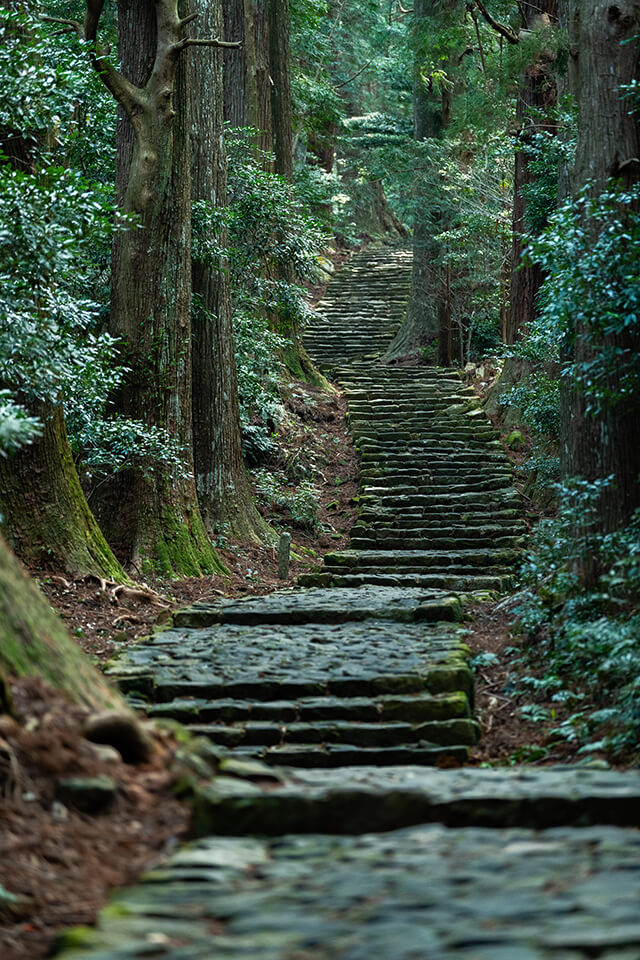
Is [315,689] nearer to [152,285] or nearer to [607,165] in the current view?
[607,165]

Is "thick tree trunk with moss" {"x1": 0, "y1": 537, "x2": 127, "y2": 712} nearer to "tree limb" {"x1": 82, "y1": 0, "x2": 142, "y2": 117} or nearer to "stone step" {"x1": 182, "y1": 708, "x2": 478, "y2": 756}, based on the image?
"stone step" {"x1": 182, "y1": 708, "x2": 478, "y2": 756}

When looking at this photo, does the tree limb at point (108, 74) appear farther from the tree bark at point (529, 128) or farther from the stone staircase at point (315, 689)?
the tree bark at point (529, 128)

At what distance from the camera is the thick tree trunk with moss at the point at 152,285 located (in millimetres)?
9930

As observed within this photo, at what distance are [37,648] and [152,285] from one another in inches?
256

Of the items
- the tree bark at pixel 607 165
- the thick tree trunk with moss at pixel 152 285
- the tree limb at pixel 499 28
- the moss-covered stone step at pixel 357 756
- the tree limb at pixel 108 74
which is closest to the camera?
the moss-covered stone step at pixel 357 756

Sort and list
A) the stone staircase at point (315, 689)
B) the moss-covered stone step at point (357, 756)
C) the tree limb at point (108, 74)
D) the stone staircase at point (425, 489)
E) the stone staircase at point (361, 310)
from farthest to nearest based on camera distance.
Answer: the stone staircase at point (361, 310) → the stone staircase at point (425, 489) → the tree limb at point (108, 74) → the stone staircase at point (315, 689) → the moss-covered stone step at point (357, 756)

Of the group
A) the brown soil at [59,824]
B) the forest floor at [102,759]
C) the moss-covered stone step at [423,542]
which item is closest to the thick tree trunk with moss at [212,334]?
the forest floor at [102,759]

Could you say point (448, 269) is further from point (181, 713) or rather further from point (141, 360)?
point (181, 713)

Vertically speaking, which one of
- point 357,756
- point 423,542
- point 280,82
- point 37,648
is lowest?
point 357,756

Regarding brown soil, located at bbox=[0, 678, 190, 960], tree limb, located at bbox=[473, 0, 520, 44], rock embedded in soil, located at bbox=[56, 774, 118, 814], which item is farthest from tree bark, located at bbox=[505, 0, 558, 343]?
rock embedded in soil, located at bbox=[56, 774, 118, 814]

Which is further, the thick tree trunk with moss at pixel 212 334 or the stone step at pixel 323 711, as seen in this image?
the thick tree trunk with moss at pixel 212 334

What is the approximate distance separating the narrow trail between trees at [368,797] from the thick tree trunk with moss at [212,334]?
62.6 inches

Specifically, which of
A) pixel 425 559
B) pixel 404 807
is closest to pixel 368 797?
pixel 404 807

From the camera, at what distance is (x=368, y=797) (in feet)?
11.9
